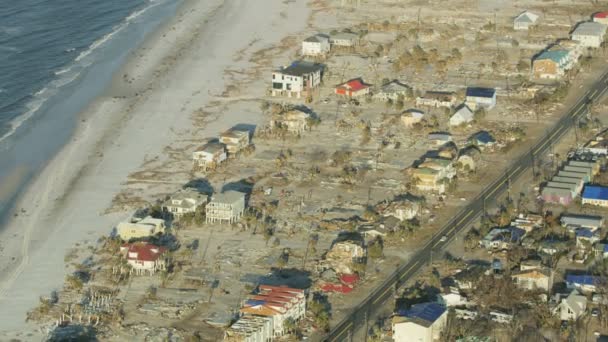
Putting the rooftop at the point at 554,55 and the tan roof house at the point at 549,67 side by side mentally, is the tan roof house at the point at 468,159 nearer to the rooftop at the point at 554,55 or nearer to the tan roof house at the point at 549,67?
the tan roof house at the point at 549,67

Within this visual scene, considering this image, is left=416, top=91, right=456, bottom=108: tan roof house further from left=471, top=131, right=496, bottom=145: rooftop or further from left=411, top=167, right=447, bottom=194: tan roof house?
left=411, top=167, right=447, bottom=194: tan roof house

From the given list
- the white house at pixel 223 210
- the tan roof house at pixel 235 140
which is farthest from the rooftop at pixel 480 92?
the white house at pixel 223 210

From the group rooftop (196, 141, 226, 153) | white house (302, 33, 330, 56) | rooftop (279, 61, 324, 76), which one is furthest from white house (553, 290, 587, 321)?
white house (302, 33, 330, 56)

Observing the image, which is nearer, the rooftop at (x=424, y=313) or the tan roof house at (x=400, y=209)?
the rooftop at (x=424, y=313)

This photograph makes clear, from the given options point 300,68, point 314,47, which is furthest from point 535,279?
point 314,47

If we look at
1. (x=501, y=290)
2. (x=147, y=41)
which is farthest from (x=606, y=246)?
(x=147, y=41)

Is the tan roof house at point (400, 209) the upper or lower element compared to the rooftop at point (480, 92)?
lower

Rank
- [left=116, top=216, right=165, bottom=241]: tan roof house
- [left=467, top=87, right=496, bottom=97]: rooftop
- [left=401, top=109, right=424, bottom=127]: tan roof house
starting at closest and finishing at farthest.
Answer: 1. [left=116, top=216, right=165, bottom=241]: tan roof house
2. [left=401, top=109, right=424, bottom=127]: tan roof house
3. [left=467, top=87, right=496, bottom=97]: rooftop
